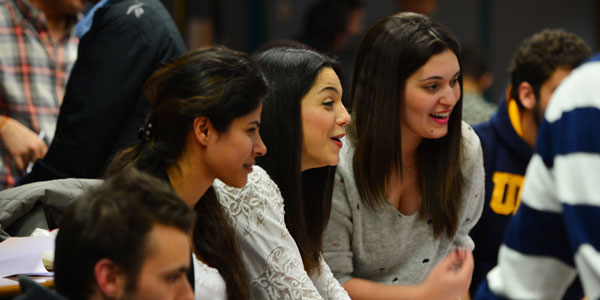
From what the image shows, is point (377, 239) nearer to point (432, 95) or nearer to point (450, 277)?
point (450, 277)

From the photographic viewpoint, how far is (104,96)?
2840 mm

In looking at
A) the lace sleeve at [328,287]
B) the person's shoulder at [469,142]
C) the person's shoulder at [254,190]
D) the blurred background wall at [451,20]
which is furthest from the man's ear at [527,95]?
the blurred background wall at [451,20]

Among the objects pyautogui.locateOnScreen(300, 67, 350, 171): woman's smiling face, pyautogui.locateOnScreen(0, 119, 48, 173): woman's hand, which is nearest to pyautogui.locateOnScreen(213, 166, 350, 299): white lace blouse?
pyautogui.locateOnScreen(300, 67, 350, 171): woman's smiling face

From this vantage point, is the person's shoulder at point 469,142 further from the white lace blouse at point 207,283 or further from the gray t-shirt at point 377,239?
the white lace blouse at point 207,283

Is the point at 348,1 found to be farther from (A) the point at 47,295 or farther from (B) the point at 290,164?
(A) the point at 47,295

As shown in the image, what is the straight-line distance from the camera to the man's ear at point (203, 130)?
2.03 metres

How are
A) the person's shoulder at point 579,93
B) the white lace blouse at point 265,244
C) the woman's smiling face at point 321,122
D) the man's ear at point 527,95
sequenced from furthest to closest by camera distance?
the man's ear at point 527,95 < the woman's smiling face at point 321,122 < the white lace blouse at point 265,244 < the person's shoulder at point 579,93

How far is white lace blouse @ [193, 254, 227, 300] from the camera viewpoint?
6.71ft

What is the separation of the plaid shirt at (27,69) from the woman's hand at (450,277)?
5.62 ft

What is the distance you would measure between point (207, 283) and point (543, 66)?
193cm

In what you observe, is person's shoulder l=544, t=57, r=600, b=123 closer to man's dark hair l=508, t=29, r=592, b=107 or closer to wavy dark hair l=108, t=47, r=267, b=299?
wavy dark hair l=108, t=47, r=267, b=299

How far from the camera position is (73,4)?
336 centimetres

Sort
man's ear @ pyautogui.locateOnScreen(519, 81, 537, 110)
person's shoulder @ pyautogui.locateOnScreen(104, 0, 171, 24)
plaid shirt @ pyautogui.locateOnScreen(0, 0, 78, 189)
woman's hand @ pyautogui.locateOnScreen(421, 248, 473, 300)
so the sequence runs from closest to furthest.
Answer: woman's hand @ pyautogui.locateOnScreen(421, 248, 473, 300)
person's shoulder @ pyautogui.locateOnScreen(104, 0, 171, 24)
plaid shirt @ pyautogui.locateOnScreen(0, 0, 78, 189)
man's ear @ pyautogui.locateOnScreen(519, 81, 537, 110)

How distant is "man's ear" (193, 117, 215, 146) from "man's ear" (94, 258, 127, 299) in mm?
596
